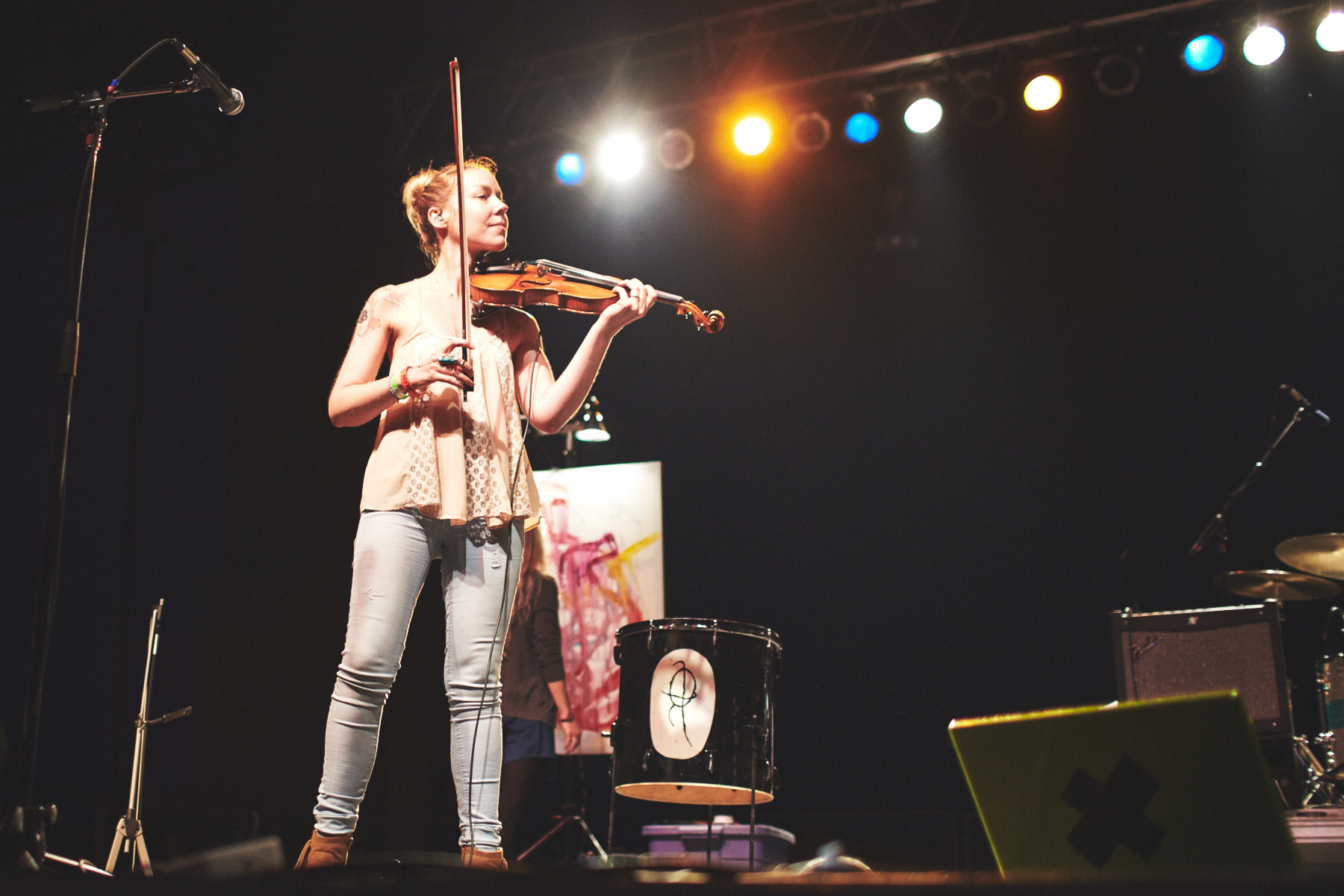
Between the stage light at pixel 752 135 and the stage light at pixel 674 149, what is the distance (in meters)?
0.25

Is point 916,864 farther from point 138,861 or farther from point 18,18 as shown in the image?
point 18,18

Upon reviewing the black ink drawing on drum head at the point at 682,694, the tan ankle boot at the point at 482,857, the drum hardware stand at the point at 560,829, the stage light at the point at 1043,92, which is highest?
the stage light at the point at 1043,92

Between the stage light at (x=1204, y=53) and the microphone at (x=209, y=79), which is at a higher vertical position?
the stage light at (x=1204, y=53)

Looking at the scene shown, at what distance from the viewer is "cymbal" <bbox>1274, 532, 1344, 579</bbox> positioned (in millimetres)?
4348

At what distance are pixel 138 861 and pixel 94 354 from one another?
264 centimetres

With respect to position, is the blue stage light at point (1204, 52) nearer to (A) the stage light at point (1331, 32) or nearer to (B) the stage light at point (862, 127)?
(A) the stage light at point (1331, 32)

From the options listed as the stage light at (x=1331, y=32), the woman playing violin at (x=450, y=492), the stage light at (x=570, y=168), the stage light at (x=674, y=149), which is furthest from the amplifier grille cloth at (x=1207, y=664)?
the stage light at (x=570, y=168)

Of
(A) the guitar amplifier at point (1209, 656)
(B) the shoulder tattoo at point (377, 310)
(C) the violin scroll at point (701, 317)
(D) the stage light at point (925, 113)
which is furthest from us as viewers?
(D) the stage light at point (925, 113)

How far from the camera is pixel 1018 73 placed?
479cm

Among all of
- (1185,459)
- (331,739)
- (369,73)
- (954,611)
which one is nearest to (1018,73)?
(1185,459)

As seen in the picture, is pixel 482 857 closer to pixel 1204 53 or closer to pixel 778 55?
pixel 778 55

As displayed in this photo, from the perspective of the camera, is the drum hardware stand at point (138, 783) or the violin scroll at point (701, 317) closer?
the violin scroll at point (701, 317)

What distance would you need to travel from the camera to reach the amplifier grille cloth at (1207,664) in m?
4.37

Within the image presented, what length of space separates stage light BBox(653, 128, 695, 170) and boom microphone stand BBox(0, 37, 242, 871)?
2700 mm
